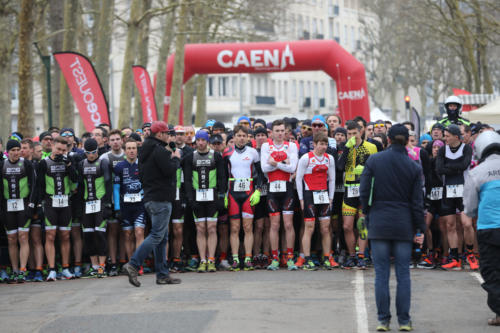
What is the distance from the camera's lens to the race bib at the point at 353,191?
1400 cm

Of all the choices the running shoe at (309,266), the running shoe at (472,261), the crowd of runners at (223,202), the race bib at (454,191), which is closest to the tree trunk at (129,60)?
the crowd of runners at (223,202)

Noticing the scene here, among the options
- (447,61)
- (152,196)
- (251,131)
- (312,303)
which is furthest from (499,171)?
(447,61)

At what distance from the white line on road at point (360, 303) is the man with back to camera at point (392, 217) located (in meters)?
0.28

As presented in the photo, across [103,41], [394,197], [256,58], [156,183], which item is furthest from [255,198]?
[103,41]

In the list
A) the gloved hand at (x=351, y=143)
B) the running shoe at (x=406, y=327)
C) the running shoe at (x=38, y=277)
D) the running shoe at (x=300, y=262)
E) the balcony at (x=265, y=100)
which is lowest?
the running shoe at (x=406, y=327)

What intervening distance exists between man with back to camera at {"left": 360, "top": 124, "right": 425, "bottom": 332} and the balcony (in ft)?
242

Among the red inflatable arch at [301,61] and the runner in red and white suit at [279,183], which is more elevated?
the red inflatable arch at [301,61]

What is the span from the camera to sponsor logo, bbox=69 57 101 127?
19562 mm

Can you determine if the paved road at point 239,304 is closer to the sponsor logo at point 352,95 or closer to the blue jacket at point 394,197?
the blue jacket at point 394,197

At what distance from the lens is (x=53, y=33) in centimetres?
2555

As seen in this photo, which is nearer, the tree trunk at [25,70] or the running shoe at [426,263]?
→ the running shoe at [426,263]

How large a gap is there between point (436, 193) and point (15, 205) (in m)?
6.36

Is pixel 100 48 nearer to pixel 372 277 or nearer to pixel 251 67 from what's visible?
pixel 251 67

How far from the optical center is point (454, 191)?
1409cm
